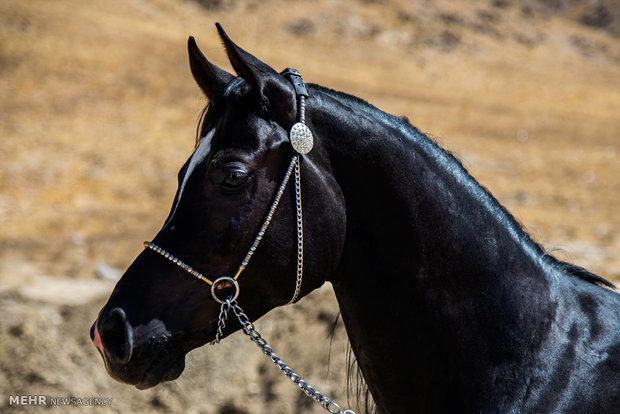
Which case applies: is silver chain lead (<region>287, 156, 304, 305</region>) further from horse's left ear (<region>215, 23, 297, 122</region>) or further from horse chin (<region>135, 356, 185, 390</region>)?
horse chin (<region>135, 356, 185, 390</region>)

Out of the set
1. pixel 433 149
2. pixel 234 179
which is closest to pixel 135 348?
pixel 234 179

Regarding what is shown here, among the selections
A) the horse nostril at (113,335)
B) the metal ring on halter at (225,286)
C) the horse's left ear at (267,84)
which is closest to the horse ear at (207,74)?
the horse's left ear at (267,84)

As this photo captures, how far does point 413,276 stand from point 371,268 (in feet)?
0.45

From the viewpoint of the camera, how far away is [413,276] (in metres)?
2.20

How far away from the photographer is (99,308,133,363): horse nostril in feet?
6.63

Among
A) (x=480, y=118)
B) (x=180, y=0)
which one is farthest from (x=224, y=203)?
(x=180, y=0)

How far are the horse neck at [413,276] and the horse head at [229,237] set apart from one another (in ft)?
0.33

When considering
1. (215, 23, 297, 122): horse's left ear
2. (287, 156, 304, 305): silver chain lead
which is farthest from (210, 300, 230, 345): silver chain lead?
(215, 23, 297, 122): horse's left ear

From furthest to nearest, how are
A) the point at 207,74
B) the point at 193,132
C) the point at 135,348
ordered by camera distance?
the point at 193,132
the point at 207,74
the point at 135,348

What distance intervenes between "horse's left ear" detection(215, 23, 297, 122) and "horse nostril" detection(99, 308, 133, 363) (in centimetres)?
77

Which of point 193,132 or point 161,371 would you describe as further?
point 193,132

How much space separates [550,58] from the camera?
3453 centimetres

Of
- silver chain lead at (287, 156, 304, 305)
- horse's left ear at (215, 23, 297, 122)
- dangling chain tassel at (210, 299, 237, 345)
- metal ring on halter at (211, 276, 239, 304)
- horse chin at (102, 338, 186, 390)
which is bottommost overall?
horse chin at (102, 338, 186, 390)

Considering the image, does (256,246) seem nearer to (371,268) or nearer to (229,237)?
(229,237)
